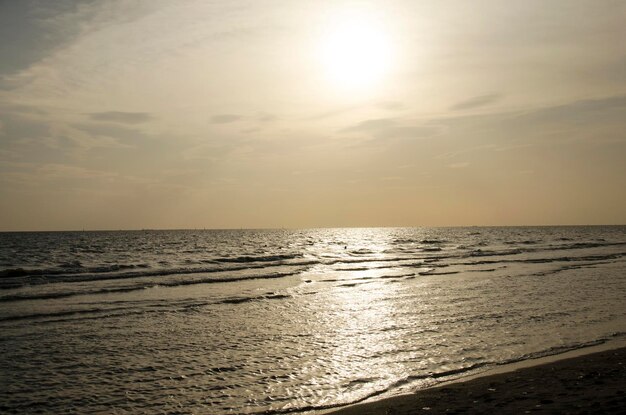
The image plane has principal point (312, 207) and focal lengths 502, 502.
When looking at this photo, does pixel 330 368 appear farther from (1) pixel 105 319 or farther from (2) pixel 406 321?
(1) pixel 105 319

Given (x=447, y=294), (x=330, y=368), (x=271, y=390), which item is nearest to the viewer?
(x=271, y=390)

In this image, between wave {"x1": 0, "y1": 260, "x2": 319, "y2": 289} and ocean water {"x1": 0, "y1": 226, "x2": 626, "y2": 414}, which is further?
wave {"x1": 0, "y1": 260, "x2": 319, "y2": 289}

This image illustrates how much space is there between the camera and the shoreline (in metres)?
9.85

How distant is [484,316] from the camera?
2078cm

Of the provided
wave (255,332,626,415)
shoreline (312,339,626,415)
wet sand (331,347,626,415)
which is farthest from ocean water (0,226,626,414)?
wet sand (331,347,626,415)

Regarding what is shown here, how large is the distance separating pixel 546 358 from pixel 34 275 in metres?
41.5

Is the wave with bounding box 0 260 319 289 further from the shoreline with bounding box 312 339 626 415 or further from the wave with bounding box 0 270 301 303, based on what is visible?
the shoreline with bounding box 312 339 626 415

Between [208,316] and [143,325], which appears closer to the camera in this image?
[143,325]

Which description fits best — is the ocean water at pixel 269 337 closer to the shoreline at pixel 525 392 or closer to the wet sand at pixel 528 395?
the shoreline at pixel 525 392

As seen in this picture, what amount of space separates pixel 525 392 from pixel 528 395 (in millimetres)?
213

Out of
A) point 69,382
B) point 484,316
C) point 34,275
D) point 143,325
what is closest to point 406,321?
point 484,316

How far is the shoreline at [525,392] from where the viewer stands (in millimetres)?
9852

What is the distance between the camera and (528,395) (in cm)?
1063

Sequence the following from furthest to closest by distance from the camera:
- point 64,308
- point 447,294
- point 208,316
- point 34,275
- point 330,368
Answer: point 34,275 → point 447,294 → point 64,308 → point 208,316 → point 330,368
